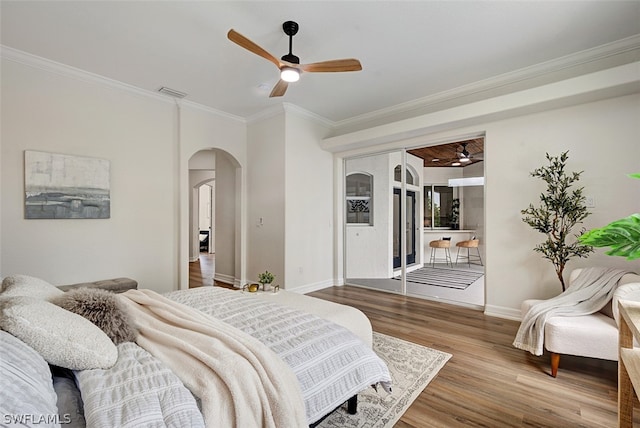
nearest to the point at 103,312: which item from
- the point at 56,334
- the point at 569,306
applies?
the point at 56,334

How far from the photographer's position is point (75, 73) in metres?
3.39

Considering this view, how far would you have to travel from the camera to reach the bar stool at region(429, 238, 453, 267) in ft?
17.0

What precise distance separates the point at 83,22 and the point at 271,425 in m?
3.45

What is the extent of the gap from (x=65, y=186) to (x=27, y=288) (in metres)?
2.41

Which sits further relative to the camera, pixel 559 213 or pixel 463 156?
pixel 463 156

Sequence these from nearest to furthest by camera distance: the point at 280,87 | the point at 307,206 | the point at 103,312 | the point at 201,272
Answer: the point at 103,312 → the point at 280,87 → the point at 307,206 → the point at 201,272

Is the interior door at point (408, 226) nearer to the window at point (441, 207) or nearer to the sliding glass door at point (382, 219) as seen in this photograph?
the sliding glass door at point (382, 219)

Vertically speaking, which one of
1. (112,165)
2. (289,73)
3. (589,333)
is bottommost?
(589,333)

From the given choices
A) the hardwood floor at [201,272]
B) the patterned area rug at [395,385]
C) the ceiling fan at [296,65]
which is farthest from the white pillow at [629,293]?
the hardwood floor at [201,272]

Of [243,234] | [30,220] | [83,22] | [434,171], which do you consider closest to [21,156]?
[30,220]

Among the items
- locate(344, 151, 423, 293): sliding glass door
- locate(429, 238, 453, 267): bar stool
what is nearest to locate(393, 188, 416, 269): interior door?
locate(344, 151, 423, 293): sliding glass door

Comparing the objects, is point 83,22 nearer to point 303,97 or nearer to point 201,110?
point 201,110

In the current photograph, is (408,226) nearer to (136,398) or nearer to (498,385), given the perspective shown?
(498,385)

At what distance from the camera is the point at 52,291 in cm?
162
